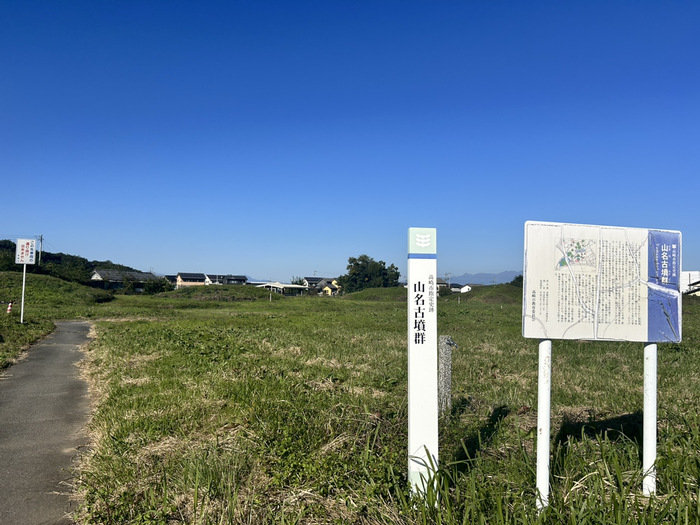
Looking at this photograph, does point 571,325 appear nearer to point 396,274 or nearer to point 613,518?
point 613,518

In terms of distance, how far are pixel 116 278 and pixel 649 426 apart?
283ft

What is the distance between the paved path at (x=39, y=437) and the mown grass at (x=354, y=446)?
0.26m

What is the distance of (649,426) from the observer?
3.79 metres

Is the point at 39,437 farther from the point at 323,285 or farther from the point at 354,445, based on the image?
the point at 323,285

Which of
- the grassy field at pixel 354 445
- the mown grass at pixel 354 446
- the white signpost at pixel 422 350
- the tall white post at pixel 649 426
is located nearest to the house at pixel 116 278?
the grassy field at pixel 354 445

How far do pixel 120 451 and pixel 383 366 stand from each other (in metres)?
5.82

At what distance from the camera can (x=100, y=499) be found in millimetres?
3795

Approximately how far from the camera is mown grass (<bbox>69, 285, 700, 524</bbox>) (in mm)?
3438

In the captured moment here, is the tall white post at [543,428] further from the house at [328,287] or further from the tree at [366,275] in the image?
the house at [328,287]

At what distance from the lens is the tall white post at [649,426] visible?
11.8 feet

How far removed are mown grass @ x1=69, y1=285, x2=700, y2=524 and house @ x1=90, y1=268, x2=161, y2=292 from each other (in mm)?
67632

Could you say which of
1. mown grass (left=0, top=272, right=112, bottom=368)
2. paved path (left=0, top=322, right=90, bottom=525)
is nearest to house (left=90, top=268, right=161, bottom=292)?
mown grass (left=0, top=272, right=112, bottom=368)

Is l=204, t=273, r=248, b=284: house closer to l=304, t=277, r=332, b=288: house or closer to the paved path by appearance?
l=304, t=277, r=332, b=288: house

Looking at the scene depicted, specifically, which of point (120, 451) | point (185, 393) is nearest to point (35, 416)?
point (185, 393)
